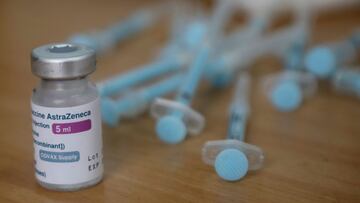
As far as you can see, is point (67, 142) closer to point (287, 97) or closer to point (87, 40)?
point (287, 97)

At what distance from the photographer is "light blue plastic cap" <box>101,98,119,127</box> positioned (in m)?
0.69

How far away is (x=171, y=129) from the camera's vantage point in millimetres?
659

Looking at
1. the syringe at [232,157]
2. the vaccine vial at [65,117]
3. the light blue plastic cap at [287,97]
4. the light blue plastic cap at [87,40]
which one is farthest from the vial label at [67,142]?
the light blue plastic cap at [87,40]

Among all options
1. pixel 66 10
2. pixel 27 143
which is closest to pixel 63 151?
pixel 27 143

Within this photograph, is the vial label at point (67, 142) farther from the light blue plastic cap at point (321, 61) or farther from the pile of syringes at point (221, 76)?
the light blue plastic cap at point (321, 61)

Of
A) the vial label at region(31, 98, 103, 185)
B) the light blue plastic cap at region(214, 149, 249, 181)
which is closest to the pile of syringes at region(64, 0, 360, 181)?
the light blue plastic cap at region(214, 149, 249, 181)

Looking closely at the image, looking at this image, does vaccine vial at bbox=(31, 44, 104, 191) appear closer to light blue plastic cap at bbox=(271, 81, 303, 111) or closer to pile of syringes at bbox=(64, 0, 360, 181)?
pile of syringes at bbox=(64, 0, 360, 181)

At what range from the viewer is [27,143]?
667mm

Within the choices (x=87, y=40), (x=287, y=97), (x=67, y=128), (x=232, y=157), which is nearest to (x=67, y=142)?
(x=67, y=128)

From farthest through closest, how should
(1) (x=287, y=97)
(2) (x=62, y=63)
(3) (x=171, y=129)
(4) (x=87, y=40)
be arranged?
(4) (x=87, y=40) < (1) (x=287, y=97) < (3) (x=171, y=129) < (2) (x=62, y=63)

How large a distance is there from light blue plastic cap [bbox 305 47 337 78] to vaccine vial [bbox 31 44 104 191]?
39 centimetres

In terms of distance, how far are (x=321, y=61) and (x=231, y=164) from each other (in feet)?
1.04

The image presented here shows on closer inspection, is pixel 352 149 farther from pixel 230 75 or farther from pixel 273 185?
pixel 230 75

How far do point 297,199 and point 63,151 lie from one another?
228mm
